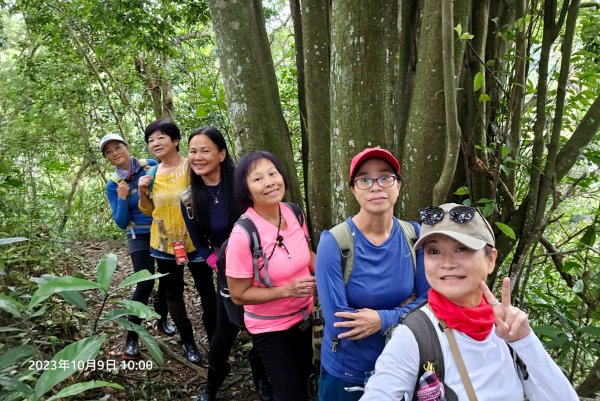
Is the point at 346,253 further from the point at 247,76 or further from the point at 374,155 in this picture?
the point at 247,76

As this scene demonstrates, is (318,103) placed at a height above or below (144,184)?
above

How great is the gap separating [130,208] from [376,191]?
7.61 ft

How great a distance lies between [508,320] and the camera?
1.17 metres

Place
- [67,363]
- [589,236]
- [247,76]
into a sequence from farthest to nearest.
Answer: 1. [247,76]
2. [589,236]
3. [67,363]

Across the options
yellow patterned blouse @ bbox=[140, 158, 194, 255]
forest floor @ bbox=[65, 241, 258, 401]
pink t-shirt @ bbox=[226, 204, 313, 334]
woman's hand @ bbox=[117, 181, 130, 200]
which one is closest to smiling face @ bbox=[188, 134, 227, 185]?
yellow patterned blouse @ bbox=[140, 158, 194, 255]

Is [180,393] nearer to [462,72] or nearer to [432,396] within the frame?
[432,396]

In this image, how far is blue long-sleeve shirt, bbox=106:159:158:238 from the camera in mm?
3264

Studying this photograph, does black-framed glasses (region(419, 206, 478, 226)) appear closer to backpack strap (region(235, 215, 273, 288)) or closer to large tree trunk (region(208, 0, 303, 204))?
backpack strap (region(235, 215, 273, 288))

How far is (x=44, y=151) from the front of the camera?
7359mm

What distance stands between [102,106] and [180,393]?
6.65 metres

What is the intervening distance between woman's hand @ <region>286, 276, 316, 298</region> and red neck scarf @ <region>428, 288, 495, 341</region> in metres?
0.85

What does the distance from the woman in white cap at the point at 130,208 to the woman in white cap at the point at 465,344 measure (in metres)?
2.50

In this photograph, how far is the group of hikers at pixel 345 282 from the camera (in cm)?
125

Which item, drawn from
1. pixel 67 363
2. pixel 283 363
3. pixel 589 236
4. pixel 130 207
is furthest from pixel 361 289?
pixel 130 207
